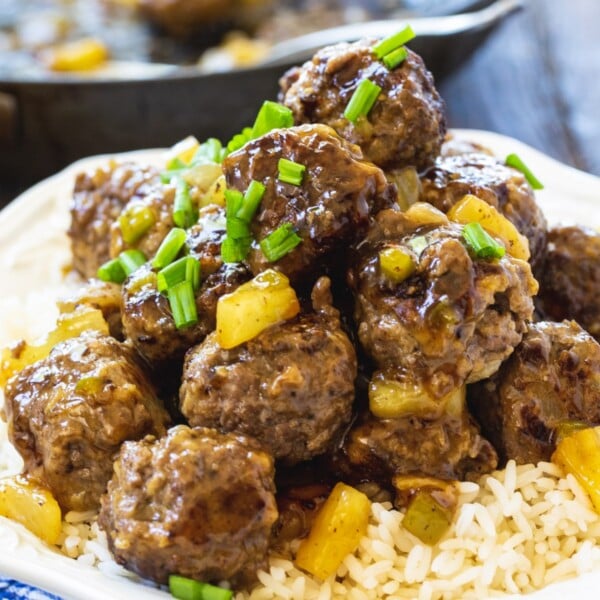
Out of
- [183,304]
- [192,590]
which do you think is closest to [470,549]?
[192,590]

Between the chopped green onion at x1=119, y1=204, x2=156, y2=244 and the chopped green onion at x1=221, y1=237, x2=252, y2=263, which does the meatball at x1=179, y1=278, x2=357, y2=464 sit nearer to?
the chopped green onion at x1=221, y1=237, x2=252, y2=263

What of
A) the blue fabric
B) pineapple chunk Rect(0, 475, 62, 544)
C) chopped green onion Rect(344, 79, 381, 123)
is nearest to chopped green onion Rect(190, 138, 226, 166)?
chopped green onion Rect(344, 79, 381, 123)

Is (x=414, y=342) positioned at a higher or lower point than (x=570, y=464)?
higher

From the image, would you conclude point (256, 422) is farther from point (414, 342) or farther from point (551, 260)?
point (551, 260)

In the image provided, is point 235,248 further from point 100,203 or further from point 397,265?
point 100,203

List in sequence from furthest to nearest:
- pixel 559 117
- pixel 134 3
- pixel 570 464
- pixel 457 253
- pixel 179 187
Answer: pixel 134 3, pixel 559 117, pixel 179 187, pixel 570 464, pixel 457 253

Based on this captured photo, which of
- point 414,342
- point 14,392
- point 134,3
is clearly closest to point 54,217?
point 14,392
